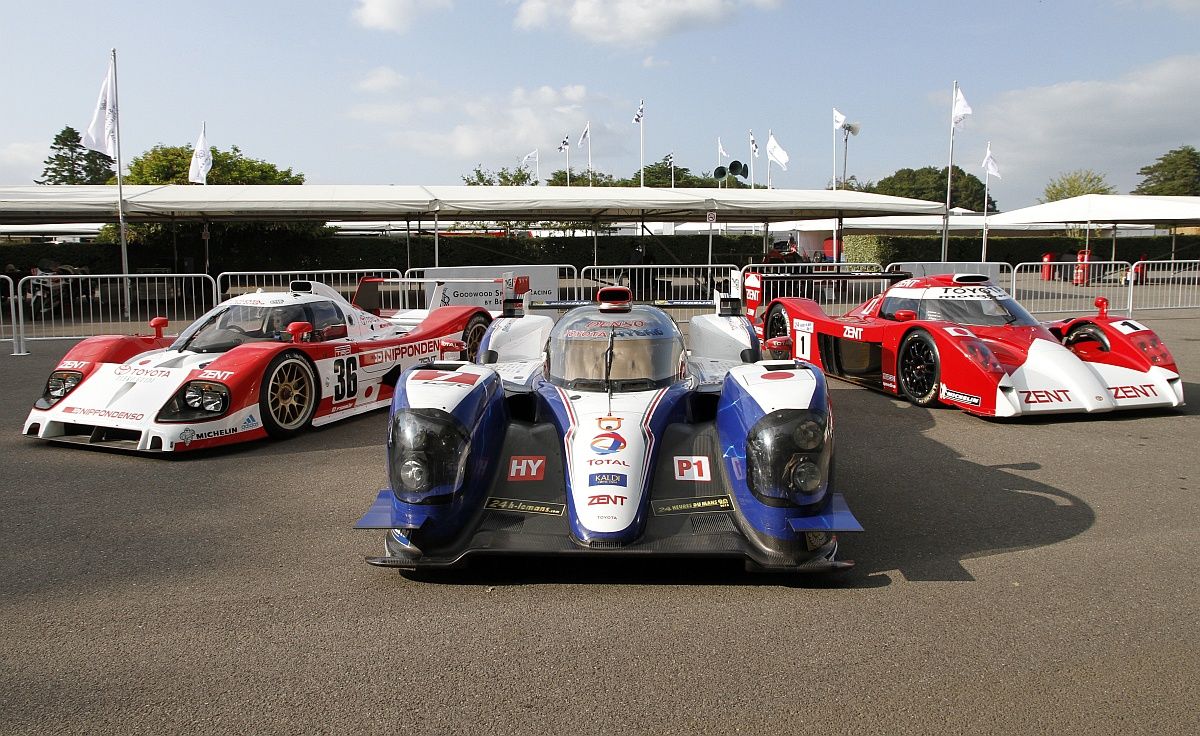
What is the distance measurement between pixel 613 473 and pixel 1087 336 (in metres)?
6.86

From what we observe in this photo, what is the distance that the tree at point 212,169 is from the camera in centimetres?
3141

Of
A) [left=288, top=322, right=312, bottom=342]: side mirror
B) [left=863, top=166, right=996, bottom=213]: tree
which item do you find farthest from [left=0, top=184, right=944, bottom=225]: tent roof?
[left=863, top=166, right=996, bottom=213]: tree

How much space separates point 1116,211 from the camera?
93.0ft

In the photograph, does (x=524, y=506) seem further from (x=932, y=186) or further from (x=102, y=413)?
(x=932, y=186)

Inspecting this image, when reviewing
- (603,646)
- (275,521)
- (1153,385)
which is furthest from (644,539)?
(1153,385)

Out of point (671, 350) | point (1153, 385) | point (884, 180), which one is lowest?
point (1153, 385)

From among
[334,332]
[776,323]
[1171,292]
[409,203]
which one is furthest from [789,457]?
[1171,292]

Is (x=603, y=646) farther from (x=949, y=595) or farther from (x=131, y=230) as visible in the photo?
(x=131, y=230)

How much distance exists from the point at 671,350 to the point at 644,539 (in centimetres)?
192

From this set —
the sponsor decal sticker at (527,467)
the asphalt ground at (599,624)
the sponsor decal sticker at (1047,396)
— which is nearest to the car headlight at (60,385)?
the asphalt ground at (599,624)

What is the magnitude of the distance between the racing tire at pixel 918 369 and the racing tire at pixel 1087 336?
1741mm

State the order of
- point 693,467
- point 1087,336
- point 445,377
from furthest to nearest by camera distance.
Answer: point 1087,336
point 445,377
point 693,467

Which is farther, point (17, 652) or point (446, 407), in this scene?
point (446, 407)

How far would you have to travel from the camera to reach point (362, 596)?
414 centimetres
